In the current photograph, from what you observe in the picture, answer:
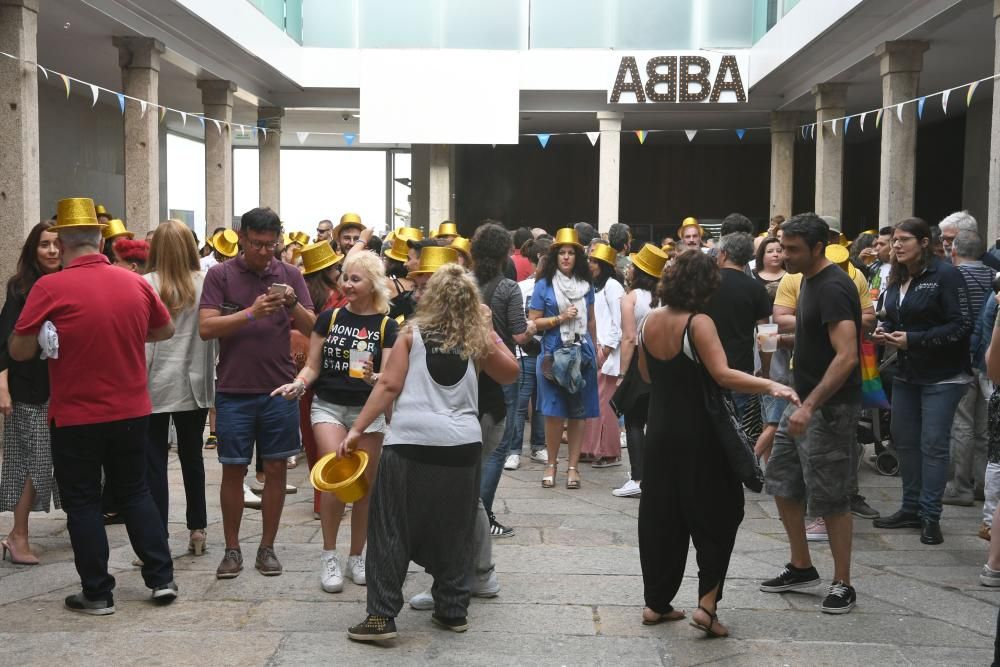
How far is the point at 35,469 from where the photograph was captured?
5664 mm

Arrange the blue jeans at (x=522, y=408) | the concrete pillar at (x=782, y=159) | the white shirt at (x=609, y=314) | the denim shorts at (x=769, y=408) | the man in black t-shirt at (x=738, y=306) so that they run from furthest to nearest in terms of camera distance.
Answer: the concrete pillar at (x=782, y=159)
the white shirt at (x=609, y=314)
the blue jeans at (x=522, y=408)
the man in black t-shirt at (x=738, y=306)
the denim shorts at (x=769, y=408)

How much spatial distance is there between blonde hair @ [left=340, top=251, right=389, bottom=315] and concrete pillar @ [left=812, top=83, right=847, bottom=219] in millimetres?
14381

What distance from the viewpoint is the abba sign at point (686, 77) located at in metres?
20.1

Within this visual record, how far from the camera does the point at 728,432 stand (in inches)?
178

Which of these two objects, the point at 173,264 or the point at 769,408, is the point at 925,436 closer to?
the point at 769,408

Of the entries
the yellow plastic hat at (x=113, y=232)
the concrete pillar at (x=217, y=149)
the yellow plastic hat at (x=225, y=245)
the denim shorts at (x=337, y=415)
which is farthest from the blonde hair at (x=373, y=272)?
the concrete pillar at (x=217, y=149)

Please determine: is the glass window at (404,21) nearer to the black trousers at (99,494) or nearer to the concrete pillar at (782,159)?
the concrete pillar at (782,159)

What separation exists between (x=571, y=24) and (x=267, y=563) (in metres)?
16.6

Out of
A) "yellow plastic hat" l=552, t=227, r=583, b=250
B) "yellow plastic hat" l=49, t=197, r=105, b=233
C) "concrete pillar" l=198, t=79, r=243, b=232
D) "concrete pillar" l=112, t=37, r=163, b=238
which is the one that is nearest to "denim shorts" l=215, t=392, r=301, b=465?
"yellow plastic hat" l=49, t=197, r=105, b=233

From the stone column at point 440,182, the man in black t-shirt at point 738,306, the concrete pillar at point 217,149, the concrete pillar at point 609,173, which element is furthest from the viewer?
the stone column at point 440,182

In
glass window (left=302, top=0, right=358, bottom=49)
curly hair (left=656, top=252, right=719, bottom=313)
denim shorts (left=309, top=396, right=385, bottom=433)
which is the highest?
glass window (left=302, top=0, right=358, bottom=49)

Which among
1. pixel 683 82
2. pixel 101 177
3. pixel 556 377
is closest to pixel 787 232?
pixel 556 377

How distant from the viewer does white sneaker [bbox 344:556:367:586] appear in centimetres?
527

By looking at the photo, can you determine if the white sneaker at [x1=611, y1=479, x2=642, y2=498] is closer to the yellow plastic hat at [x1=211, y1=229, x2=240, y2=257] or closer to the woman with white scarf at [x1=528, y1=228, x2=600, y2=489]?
the woman with white scarf at [x1=528, y1=228, x2=600, y2=489]
